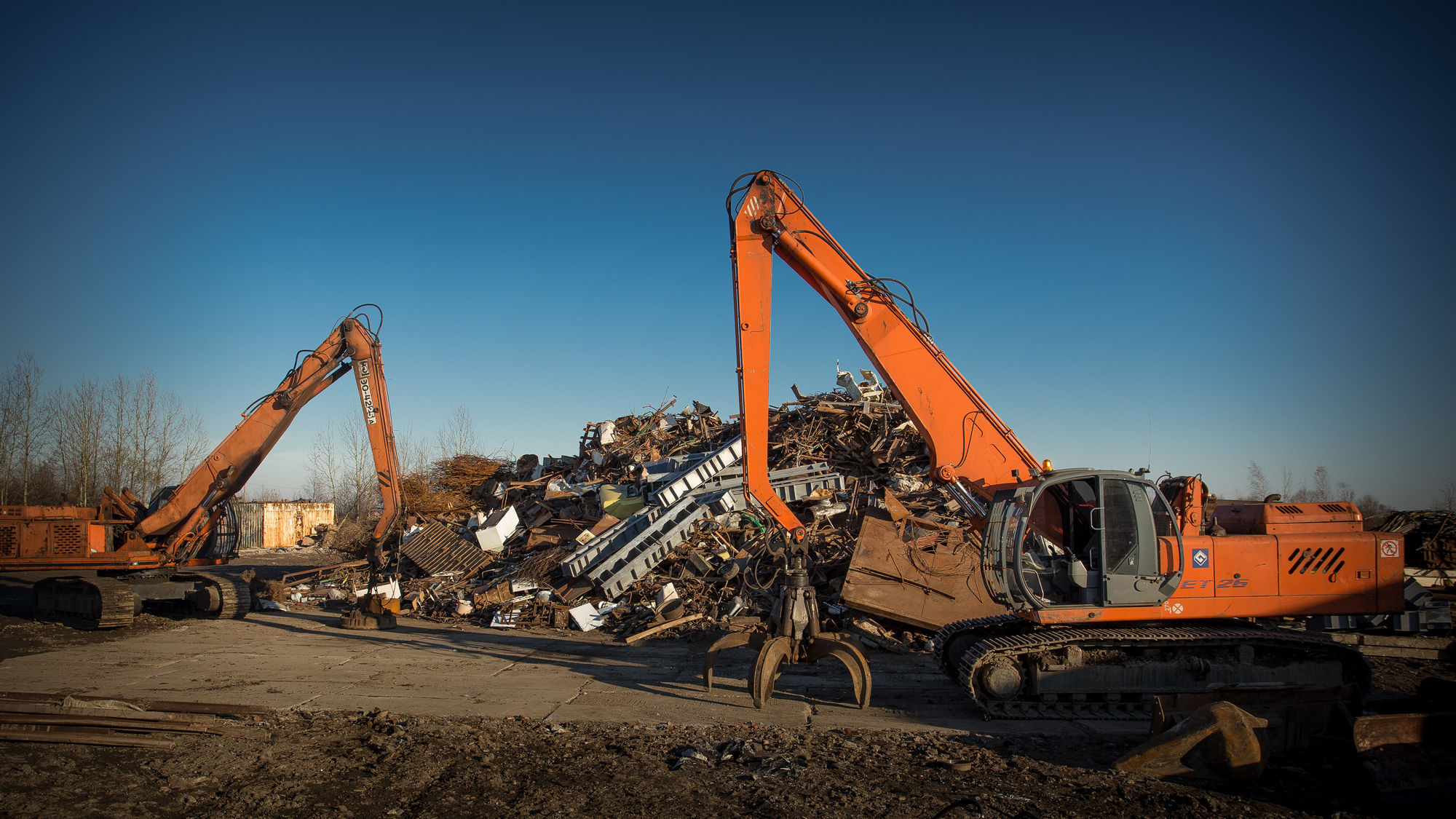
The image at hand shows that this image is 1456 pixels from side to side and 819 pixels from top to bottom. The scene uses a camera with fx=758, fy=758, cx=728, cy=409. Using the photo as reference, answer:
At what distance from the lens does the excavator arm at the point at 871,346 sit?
8.28 metres

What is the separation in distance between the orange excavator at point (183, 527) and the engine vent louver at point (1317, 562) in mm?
12862

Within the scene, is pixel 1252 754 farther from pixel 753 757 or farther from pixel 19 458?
pixel 19 458

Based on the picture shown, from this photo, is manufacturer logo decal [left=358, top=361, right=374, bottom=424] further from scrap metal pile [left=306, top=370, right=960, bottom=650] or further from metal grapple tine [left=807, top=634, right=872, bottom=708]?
metal grapple tine [left=807, top=634, right=872, bottom=708]

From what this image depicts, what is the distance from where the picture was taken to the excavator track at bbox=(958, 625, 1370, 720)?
712 cm

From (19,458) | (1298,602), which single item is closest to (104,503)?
(1298,602)

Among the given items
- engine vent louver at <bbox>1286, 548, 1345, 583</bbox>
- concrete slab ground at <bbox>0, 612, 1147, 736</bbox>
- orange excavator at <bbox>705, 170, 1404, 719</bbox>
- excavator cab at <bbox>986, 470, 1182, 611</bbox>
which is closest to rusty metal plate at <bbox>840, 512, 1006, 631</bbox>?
concrete slab ground at <bbox>0, 612, 1147, 736</bbox>

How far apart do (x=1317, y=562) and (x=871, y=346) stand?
15.8 ft

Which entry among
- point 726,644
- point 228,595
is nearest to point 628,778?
point 726,644

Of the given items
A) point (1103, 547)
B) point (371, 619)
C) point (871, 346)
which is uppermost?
point (871, 346)

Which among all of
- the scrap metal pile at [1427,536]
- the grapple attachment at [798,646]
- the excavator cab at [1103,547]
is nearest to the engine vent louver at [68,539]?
the grapple attachment at [798,646]

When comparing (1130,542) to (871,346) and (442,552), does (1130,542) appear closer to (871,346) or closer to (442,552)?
(871,346)

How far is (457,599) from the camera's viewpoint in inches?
564

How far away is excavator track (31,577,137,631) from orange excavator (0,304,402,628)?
0.02m

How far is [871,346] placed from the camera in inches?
338
